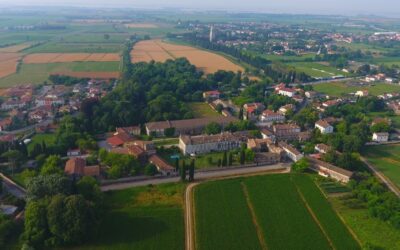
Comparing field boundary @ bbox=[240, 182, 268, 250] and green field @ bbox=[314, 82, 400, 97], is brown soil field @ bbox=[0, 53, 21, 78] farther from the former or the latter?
field boundary @ bbox=[240, 182, 268, 250]

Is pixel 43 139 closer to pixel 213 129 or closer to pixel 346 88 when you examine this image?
pixel 213 129

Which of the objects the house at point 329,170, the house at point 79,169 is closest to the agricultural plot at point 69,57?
the house at point 79,169

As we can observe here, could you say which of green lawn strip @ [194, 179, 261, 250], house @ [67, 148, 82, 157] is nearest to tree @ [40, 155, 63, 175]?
house @ [67, 148, 82, 157]

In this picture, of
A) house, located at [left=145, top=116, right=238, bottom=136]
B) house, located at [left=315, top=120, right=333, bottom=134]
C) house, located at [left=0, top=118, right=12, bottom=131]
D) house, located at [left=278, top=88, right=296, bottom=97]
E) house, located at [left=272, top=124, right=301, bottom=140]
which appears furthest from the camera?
house, located at [left=278, top=88, right=296, bottom=97]

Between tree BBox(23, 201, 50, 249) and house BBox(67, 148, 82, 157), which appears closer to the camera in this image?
tree BBox(23, 201, 50, 249)

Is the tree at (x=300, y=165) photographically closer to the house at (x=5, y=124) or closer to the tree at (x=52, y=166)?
the tree at (x=52, y=166)

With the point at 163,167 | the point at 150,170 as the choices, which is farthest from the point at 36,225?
the point at 163,167
